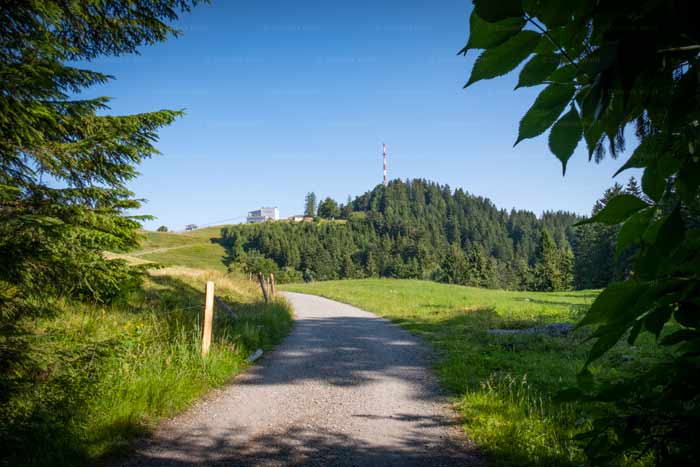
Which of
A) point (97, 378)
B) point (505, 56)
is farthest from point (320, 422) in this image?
point (505, 56)

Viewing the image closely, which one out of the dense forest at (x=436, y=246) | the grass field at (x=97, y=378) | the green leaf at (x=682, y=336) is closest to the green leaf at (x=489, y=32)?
the green leaf at (x=682, y=336)

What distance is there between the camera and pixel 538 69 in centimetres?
69

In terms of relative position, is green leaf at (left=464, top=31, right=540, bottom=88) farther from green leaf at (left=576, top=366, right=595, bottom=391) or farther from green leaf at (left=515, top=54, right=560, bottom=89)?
green leaf at (left=576, top=366, right=595, bottom=391)

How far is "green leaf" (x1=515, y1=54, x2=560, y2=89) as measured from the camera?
0.67 m

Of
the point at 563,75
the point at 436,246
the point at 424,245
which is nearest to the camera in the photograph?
the point at 563,75

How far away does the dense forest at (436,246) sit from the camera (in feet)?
256

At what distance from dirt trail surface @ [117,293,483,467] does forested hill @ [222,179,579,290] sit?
255ft

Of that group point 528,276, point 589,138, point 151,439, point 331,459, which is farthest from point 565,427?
point 528,276

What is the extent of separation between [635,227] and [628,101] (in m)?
0.31

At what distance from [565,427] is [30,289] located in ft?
20.7

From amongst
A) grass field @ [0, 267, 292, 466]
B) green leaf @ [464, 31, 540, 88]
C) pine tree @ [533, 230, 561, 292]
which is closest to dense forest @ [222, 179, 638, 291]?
pine tree @ [533, 230, 561, 292]

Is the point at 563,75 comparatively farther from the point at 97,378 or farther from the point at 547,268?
the point at 547,268

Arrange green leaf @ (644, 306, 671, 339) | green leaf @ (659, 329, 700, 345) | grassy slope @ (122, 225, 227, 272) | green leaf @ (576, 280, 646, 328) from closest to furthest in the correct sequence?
green leaf @ (576, 280, 646, 328)
green leaf @ (644, 306, 671, 339)
green leaf @ (659, 329, 700, 345)
grassy slope @ (122, 225, 227, 272)

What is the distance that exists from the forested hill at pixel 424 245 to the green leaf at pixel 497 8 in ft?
278
